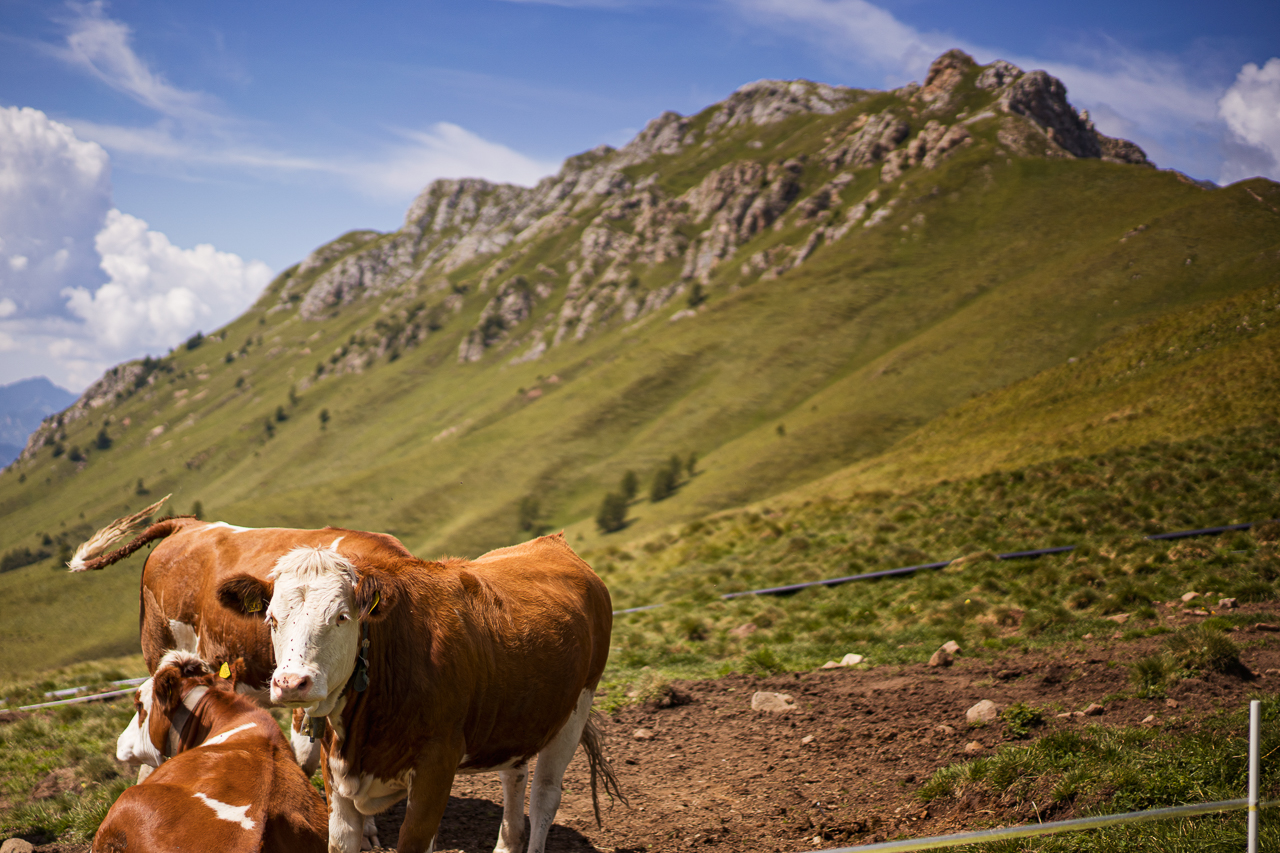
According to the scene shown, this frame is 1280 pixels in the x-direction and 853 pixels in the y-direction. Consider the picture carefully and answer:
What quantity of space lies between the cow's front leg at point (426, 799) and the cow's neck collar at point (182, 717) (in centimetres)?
295

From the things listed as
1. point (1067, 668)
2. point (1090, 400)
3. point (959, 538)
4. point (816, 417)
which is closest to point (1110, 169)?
point (816, 417)

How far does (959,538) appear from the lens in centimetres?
2298

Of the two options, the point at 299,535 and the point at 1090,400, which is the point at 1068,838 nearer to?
the point at 299,535

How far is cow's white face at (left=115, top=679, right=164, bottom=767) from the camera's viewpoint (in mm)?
7043

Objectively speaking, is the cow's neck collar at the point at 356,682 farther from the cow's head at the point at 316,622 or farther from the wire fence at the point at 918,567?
the wire fence at the point at 918,567

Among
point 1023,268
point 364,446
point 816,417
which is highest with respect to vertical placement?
point 1023,268

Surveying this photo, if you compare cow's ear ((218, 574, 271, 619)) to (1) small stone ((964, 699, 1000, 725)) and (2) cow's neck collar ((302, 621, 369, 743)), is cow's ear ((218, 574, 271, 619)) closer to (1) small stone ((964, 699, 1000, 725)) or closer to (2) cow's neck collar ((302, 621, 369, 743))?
(2) cow's neck collar ((302, 621, 369, 743))

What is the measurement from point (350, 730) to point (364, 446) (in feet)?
673

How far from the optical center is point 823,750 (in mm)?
9797

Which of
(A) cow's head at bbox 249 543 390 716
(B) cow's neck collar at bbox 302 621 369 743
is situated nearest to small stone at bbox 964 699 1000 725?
(B) cow's neck collar at bbox 302 621 369 743

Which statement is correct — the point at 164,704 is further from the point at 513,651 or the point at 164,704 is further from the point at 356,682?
the point at 513,651

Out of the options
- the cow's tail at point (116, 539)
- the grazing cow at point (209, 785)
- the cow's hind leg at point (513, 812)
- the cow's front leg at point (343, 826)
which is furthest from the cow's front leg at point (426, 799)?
the cow's tail at point (116, 539)

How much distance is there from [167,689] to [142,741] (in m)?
0.65

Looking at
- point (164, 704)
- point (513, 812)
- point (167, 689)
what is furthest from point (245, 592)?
point (513, 812)
